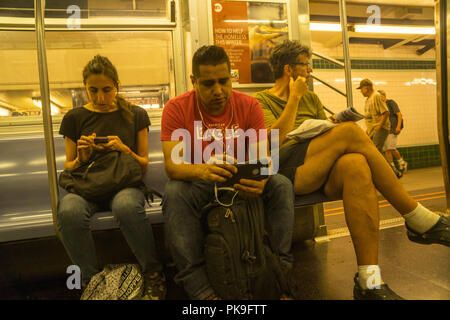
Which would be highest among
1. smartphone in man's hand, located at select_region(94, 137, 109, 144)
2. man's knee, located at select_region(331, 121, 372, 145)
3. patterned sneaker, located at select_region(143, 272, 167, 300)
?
smartphone in man's hand, located at select_region(94, 137, 109, 144)

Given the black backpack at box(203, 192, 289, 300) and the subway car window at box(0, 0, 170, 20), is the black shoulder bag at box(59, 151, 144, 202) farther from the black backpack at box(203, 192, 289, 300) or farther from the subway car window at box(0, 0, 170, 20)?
the subway car window at box(0, 0, 170, 20)

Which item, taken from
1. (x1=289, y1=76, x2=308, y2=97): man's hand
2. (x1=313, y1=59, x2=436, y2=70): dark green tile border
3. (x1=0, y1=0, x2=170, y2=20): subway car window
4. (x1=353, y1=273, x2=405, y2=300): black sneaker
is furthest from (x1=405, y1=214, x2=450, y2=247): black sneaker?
(x1=313, y1=59, x2=436, y2=70): dark green tile border

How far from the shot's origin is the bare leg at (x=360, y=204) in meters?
1.47

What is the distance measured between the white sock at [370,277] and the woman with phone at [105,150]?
3.32 feet

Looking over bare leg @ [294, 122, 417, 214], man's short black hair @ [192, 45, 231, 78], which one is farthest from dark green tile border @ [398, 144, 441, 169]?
man's short black hair @ [192, 45, 231, 78]

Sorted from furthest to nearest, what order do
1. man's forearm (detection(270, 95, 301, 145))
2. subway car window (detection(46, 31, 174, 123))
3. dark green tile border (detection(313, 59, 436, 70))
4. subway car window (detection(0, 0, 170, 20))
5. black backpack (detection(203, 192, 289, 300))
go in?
dark green tile border (detection(313, 59, 436, 70))
subway car window (detection(46, 31, 174, 123))
subway car window (detection(0, 0, 170, 20))
man's forearm (detection(270, 95, 301, 145))
black backpack (detection(203, 192, 289, 300))

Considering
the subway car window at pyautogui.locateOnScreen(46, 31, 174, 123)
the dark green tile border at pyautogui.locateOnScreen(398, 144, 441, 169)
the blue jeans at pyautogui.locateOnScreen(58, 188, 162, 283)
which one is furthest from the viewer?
the dark green tile border at pyautogui.locateOnScreen(398, 144, 441, 169)

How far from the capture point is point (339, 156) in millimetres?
1646

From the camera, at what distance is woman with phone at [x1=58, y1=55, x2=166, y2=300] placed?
1.55 meters

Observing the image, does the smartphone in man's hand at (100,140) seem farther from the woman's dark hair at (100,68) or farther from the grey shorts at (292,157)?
the grey shorts at (292,157)

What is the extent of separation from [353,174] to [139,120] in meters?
1.36

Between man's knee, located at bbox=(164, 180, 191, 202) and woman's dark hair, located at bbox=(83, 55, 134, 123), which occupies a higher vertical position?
woman's dark hair, located at bbox=(83, 55, 134, 123)

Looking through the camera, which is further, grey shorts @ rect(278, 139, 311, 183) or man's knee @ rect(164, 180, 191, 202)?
grey shorts @ rect(278, 139, 311, 183)

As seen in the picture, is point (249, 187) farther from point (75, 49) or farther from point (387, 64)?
point (387, 64)
